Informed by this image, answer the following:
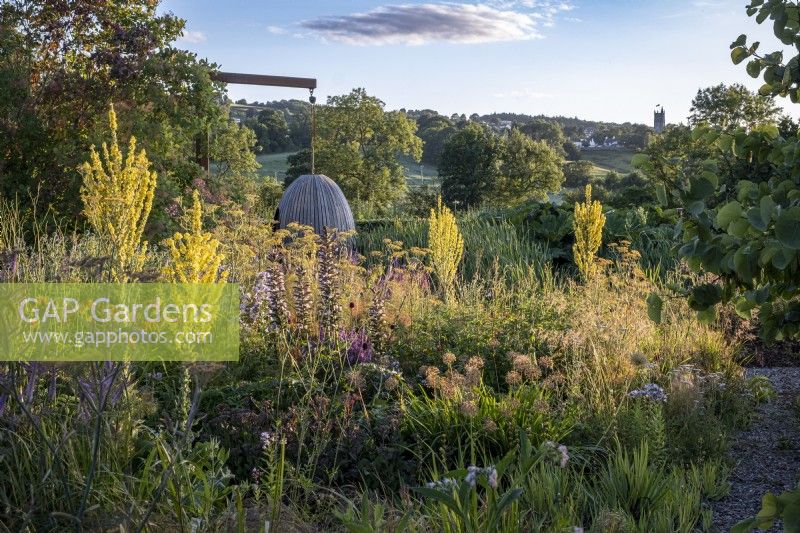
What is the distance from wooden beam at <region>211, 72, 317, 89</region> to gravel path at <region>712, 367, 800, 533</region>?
8.12 m

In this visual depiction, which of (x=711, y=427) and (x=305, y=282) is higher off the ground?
(x=305, y=282)

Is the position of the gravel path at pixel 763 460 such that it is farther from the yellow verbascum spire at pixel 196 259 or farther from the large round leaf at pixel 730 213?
the yellow verbascum spire at pixel 196 259

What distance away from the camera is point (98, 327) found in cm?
344

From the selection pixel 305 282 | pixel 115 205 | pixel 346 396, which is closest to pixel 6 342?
pixel 115 205

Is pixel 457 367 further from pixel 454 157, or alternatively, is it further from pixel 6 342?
pixel 454 157

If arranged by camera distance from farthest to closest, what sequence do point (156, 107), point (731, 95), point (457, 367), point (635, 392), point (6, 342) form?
point (731, 95) → point (156, 107) → point (457, 367) → point (635, 392) → point (6, 342)

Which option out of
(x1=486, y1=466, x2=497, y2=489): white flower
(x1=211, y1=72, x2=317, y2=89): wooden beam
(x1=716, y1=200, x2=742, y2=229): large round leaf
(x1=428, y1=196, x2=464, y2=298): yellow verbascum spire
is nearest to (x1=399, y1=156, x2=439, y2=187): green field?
(x1=211, y1=72, x2=317, y2=89): wooden beam

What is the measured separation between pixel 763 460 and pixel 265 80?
9721 mm

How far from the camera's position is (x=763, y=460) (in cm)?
411

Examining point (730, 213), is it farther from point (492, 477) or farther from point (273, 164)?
→ point (273, 164)

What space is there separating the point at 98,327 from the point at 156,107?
264 inches

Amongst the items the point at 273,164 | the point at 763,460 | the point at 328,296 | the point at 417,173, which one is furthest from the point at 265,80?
the point at 273,164

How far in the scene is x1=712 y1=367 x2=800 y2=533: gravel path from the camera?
350 cm

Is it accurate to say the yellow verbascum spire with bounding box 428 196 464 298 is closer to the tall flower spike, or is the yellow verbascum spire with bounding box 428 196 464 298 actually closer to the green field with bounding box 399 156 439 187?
the tall flower spike
